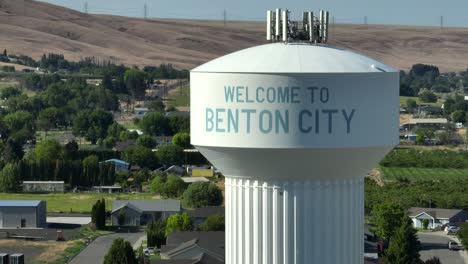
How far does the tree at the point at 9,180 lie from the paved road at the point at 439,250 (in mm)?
27178

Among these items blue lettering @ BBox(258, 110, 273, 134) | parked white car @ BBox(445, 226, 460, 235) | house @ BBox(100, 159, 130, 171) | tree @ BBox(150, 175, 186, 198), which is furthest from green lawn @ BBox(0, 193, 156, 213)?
blue lettering @ BBox(258, 110, 273, 134)

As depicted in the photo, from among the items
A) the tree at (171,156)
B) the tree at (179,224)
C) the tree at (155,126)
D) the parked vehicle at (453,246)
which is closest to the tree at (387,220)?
the parked vehicle at (453,246)

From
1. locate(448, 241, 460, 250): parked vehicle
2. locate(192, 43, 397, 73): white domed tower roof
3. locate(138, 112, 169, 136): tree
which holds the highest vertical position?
locate(192, 43, 397, 73): white domed tower roof

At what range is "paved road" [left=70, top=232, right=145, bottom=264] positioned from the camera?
56156mm

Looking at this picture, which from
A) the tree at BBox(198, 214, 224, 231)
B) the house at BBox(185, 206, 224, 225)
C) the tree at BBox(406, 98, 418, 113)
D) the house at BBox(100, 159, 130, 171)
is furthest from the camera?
the tree at BBox(406, 98, 418, 113)

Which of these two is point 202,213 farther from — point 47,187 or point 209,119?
point 209,119

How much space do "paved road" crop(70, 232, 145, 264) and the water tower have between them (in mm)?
45110

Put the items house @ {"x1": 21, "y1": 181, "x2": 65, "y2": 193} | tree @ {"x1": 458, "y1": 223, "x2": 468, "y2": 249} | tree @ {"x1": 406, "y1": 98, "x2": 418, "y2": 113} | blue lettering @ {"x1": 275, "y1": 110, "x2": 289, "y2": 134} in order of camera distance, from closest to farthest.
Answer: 1. blue lettering @ {"x1": 275, "y1": 110, "x2": 289, "y2": 134}
2. tree @ {"x1": 458, "y1": 223, "x2": 468, "y2": 249}
3. house @ {"x1": 21, "y1": 181, "x2": 65, "y2": 193}
4. tree @ {"x1": 406, "y1": 98, "x2": 418, "y2": 113}

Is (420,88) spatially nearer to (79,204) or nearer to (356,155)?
(79,204)

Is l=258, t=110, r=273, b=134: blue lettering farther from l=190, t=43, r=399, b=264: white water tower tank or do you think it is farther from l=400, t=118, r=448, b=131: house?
l=400, t=118, r=448, b=131: house

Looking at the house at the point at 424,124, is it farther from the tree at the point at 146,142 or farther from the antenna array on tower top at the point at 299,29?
the antenna array on tower top at the point at 299,29

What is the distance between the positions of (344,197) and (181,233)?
1840 inches

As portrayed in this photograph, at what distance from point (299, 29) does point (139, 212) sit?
5810 cm

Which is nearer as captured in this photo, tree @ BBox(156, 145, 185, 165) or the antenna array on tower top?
the antenna array on tower top
